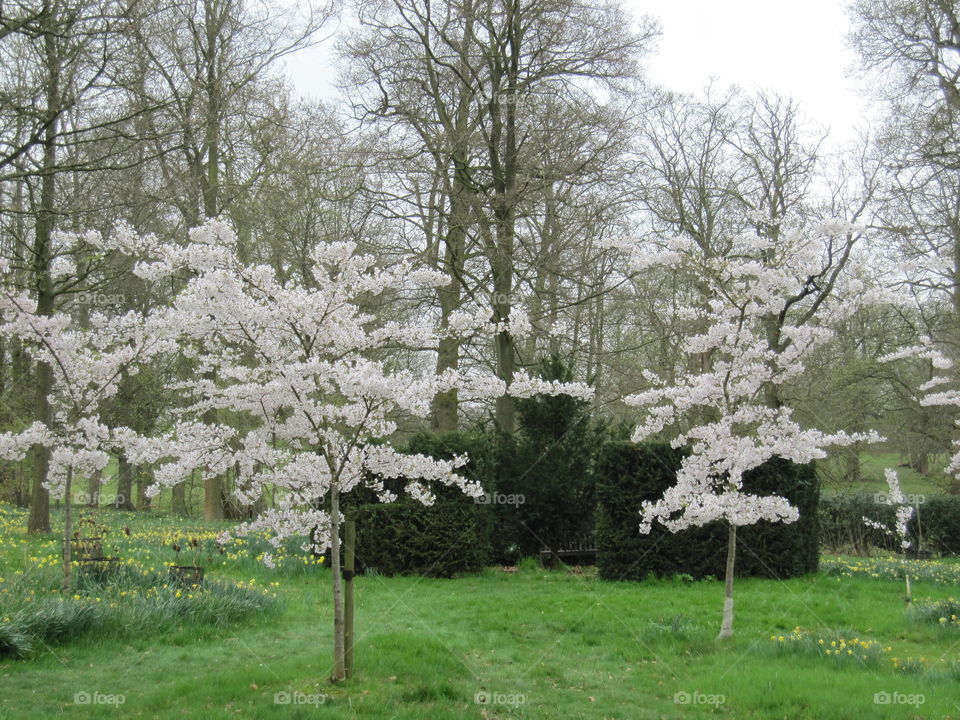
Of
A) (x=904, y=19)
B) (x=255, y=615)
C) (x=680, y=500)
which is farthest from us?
(x=904, y=19)

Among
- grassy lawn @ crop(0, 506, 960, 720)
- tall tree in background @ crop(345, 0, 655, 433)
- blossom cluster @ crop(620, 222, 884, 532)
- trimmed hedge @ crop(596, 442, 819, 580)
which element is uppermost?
tall tree in background @ crop(345, 0, 655, 433)

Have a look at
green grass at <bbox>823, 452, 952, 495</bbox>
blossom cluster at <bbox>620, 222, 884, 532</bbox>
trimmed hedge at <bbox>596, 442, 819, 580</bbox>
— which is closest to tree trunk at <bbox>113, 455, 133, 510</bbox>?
trimmed hedge at <bbox>596, 442, 819, 580</bbox>

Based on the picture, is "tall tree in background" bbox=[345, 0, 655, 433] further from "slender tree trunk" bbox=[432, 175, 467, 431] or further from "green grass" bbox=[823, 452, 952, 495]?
"green grass" bbox=[823, 452, 952, 495]

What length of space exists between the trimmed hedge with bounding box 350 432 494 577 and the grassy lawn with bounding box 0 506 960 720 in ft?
3.61

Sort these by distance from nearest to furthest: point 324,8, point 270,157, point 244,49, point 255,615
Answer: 1. point 255,615
2. point 324,8
3. point 244,49
4. point 270,157

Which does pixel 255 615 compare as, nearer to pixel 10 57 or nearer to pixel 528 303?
pixel 10 57

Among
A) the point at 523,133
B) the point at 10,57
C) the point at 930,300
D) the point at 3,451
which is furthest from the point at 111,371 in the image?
the point at 930,300

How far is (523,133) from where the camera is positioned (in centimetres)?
1488

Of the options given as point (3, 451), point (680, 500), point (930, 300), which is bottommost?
point (680, 500)

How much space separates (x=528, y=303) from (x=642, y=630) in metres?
9.25

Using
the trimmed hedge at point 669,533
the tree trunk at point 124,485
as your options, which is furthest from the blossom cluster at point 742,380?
the tree trunk at point 124,485

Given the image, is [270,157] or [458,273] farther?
[270,157]

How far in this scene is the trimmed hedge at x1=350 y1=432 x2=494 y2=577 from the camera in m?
11.0

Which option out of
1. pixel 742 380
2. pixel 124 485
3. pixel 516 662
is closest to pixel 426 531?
pixel 516 662
